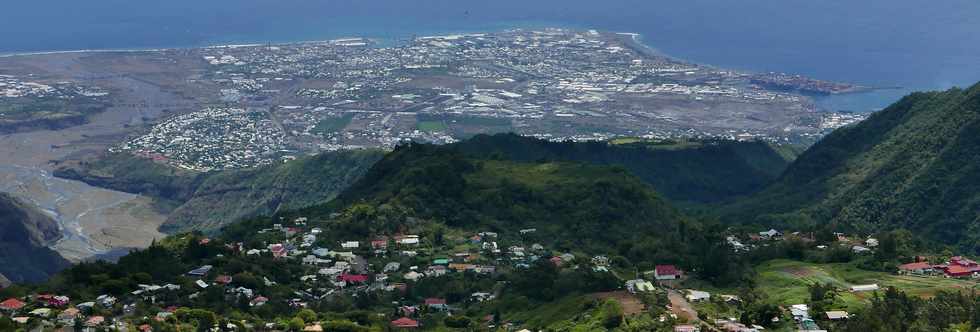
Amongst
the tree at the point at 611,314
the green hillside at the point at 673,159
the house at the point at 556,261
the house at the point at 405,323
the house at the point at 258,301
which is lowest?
the green hillside at the point at 673,159

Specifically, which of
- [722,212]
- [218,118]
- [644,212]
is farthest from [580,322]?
[218,118]

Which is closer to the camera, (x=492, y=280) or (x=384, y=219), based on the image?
(x=492, y=280)

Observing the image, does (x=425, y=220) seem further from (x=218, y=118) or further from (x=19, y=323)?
(x=218, y=118)

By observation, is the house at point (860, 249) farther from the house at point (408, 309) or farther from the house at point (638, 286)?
the house at point (408, 309)

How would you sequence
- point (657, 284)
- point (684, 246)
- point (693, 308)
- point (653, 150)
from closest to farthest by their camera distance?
point (693, 308) → point (657, 284) → point (684, 246) → point (653, 150)

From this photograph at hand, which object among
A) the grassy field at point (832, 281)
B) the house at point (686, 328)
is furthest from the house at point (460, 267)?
the house at point (686, 328)

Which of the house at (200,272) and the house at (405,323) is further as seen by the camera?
the house at (200,272)

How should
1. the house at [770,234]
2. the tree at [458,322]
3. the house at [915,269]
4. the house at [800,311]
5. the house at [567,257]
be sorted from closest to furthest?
the house at [800,311]
the tree at [458,322]
the house at [915,269]
the house at [567,257]
the house at [770,234]
